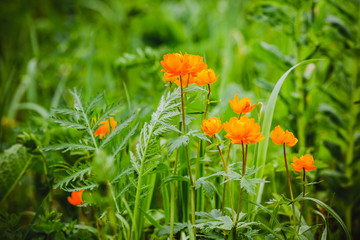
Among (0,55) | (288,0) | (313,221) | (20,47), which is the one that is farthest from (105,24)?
(313,221)

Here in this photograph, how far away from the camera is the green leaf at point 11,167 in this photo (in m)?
1.00

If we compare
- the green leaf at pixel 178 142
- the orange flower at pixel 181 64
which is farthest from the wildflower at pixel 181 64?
the green leaf at pixel 178 142

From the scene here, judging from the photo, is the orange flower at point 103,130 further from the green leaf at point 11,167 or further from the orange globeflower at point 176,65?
the green leaf at point 11,167

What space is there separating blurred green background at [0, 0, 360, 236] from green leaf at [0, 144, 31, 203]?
96mm

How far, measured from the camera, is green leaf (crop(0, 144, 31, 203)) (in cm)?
100

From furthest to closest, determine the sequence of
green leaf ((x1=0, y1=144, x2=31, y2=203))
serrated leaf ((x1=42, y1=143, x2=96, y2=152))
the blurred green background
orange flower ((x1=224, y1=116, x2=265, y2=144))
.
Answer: the blurred green background, green leaf ((x1=0, y1=144, x2=31, y2=203)), serrated leaf ((x1=42, y1=143, x2=96, y2=152)), orange flower ((x1=224, y1=116, x2=265, y2=144))

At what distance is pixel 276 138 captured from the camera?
0.63 meters

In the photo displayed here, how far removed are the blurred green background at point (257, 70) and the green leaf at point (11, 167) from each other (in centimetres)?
10

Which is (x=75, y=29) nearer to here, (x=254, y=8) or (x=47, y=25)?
(x=47, y=25)

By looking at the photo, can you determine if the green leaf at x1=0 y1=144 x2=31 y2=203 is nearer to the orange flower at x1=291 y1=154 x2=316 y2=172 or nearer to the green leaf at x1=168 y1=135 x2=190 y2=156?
the green leaf at x1=168 y1=135 x2=190 y2=156

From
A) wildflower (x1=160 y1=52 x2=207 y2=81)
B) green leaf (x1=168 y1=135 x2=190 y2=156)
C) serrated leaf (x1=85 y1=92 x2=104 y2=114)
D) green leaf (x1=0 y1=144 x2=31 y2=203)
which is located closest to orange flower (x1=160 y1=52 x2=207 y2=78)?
wildflower (x1=160 y1=52 x2=207 y2=81)

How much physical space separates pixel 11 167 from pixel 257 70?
1496 millimetres

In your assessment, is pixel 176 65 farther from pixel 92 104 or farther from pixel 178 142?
pixel 92 104

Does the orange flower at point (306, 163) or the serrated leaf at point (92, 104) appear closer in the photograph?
the orange flower at point (306, 163)
